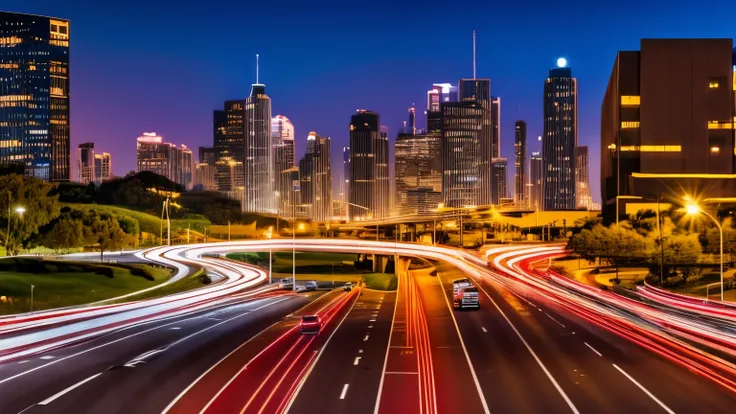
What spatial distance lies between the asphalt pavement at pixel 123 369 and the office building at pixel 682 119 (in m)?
115

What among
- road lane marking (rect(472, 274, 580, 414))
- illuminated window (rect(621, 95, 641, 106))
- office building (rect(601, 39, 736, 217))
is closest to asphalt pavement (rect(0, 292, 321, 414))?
road lane marking (rect(472, 274, 580, 414))

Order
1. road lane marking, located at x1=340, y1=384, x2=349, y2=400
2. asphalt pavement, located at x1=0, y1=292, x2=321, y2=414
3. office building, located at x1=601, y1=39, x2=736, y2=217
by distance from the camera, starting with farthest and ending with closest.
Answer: office building, located at x1=601, y1=39, x2=736, y2=217 < road lane marking, located at x1=340, y1=384, x2=349, y2=400 < asphalt pavement, located at x1=0, y1=292, x2=321, y2=414

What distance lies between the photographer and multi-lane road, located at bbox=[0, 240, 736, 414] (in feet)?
87.8

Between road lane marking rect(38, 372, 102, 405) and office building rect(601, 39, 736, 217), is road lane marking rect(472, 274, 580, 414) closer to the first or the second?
road lane marking rect(38, 372, 102, 405)

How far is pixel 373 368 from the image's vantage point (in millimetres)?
34125

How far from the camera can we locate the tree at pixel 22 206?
8900 cm

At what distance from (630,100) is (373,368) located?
13305 centimetres

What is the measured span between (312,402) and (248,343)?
55.3 feet

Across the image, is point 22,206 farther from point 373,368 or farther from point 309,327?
point 373,368

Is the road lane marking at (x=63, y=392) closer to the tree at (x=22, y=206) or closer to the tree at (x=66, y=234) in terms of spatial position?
the tree at (x=66, y=234)

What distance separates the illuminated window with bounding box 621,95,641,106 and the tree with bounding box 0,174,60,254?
110 m

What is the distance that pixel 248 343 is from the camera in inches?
1690

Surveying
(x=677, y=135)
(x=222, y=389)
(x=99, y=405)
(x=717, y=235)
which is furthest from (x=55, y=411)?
(x=677, y=135)

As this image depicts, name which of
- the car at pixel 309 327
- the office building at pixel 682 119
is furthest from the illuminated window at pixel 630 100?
the car at pixel 309 327
